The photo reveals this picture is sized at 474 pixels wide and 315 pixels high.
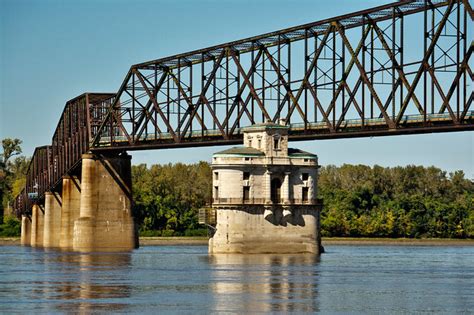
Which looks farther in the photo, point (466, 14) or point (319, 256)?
point (319, 256)

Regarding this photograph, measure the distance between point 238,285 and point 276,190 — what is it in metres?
48.1

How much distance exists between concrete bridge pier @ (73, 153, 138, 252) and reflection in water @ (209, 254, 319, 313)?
142ft

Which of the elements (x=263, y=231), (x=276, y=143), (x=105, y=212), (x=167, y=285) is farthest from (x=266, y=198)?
(x=105, y=212)

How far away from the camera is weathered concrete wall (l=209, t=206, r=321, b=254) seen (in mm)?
145875

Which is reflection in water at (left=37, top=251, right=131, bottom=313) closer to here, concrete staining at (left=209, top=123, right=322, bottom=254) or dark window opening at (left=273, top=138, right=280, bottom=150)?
concrete staining at (left=209, top=123, right=322, bottom=254)

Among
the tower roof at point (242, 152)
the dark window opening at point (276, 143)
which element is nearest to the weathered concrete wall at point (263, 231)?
the tower roof at point (242, 152)

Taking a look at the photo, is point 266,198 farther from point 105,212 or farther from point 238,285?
point 238,285

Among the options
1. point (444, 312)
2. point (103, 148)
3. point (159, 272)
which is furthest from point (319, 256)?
point (444, 312)

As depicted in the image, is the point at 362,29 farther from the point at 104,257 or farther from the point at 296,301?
the point at 296,301

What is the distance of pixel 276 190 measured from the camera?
5886 inches

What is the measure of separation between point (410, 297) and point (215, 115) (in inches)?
3054

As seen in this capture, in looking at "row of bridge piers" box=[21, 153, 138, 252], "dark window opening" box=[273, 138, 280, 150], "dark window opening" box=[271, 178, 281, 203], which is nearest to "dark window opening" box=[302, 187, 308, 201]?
"dark window opening" box=[271, 178, 281, 203]

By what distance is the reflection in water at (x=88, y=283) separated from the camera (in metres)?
86.6

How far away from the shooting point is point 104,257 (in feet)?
512
